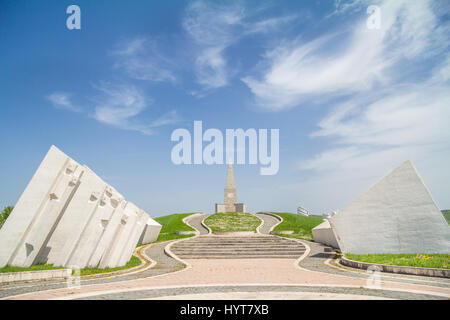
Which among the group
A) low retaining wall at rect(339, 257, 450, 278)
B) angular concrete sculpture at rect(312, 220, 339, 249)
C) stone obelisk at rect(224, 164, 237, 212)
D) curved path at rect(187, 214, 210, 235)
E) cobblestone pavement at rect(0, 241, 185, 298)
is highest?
stone obelisk at rect(224, 164, 237, 212)

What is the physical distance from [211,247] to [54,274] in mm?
12920

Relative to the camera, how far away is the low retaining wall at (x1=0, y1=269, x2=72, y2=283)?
1017 cm

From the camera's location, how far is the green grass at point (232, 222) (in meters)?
37.0

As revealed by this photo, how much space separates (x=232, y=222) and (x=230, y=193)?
518 inches

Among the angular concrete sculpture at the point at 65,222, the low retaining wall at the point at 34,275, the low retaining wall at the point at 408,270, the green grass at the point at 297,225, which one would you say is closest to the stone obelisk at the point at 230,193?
the green grass at the point at 297,225

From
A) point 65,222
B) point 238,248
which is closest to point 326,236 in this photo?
point 238,248

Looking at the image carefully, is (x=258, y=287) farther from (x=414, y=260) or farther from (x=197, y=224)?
(x=197, y=224)

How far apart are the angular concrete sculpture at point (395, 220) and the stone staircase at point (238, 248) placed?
13.9ft

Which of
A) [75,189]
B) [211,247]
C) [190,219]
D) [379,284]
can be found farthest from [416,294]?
[190,219]

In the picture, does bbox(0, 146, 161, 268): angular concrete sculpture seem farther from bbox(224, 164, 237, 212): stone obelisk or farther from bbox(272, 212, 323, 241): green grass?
bbox(224, 164, 237, 212): stone obelisk

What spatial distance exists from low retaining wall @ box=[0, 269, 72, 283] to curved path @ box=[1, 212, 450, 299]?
2213mm

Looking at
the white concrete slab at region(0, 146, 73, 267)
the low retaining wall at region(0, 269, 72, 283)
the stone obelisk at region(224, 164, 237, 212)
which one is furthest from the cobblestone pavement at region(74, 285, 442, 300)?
→ the stone obelisk at region(224, 164, 237, 212)

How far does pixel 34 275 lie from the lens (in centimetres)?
1077

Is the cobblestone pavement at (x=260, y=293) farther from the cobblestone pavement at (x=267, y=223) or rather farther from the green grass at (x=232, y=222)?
the cobblestone pavement at (x=267, y=223)
